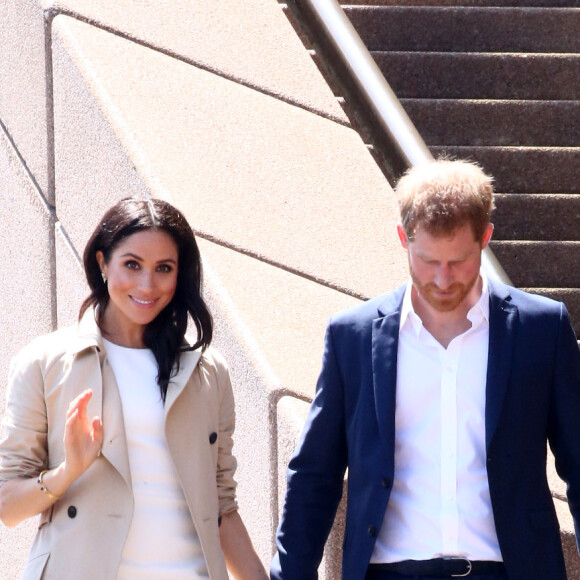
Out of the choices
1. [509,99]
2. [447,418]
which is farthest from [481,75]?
[447,418]

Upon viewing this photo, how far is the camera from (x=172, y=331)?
3.25 metres

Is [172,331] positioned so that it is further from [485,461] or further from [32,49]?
[32,49]

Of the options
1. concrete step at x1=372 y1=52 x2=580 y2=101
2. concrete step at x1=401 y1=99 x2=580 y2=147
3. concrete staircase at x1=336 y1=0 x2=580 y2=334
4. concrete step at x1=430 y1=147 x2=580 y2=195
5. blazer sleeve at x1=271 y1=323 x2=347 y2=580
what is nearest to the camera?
blazer sleeve at x1=271 y1=323 x2=347 y2=580

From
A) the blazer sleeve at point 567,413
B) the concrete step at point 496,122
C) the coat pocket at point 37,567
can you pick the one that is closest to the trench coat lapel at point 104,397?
the coat pocket at point 37,567

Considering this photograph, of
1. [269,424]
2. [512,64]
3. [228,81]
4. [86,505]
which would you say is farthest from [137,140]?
[512,64]

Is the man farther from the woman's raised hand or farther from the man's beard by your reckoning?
the woman's raised hand

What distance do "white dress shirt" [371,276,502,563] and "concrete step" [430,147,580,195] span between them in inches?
135

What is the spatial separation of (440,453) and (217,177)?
201 centimetres

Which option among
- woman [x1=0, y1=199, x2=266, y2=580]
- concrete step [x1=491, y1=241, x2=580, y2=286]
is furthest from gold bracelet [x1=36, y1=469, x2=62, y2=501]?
concrete step [x1=491, y1=241, x2=580, y2=286]

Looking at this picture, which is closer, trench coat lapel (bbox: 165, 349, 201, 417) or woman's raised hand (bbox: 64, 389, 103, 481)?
woman's raised hand (bbox: 64, 389, 103, 481)

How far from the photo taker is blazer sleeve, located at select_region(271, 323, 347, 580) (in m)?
3.12

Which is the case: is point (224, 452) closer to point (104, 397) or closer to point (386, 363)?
point (104, 397)

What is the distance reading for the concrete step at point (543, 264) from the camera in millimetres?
6039

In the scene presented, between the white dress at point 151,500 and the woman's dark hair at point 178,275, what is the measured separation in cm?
6
